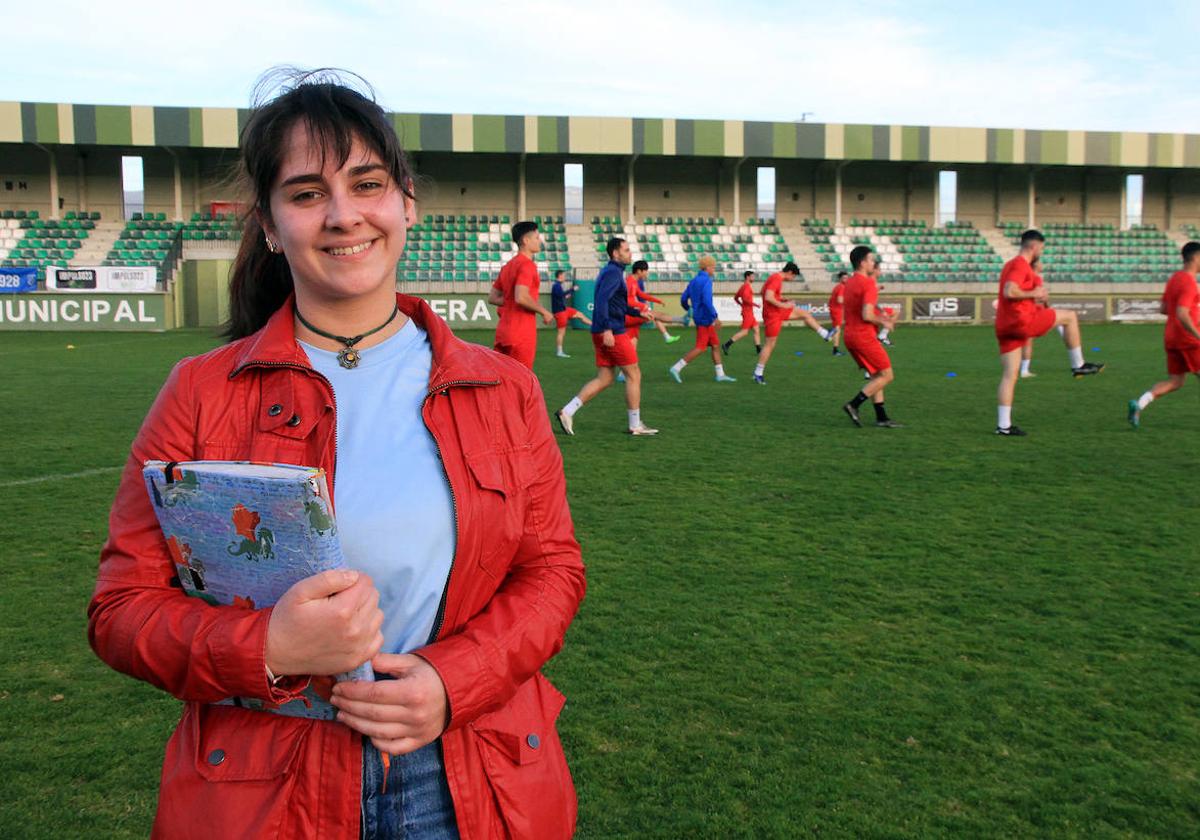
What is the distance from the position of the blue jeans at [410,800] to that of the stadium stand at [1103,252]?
39.6 meters

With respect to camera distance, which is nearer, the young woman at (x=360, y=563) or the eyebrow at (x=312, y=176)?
the young woman at (x=360, y=563)

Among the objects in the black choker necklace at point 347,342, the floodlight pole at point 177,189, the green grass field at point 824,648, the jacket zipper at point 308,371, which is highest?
the floodlight pole at point 177,189

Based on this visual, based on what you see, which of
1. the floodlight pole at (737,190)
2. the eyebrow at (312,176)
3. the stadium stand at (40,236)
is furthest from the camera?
the floodlight pole at (737,190)

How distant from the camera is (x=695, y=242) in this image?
40.7m

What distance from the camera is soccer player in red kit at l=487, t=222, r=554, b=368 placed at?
10.5 metres

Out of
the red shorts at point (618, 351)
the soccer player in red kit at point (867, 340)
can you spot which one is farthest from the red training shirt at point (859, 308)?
the red shorts at point (618, 351)

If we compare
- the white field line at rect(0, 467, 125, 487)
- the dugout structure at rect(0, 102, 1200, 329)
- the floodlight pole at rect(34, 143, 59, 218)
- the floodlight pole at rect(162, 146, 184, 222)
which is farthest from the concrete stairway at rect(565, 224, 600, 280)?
the white field line at rect(0, 467, 125, 487)

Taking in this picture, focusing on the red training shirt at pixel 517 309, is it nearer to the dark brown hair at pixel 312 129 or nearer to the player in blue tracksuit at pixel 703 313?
the player in blue tracksuit at pixel 703 313

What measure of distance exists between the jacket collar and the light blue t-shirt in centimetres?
6

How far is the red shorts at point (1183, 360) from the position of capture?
10.3m

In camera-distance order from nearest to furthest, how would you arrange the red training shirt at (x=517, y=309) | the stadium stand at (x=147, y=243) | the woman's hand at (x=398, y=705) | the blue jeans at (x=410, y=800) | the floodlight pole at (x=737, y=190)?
the woman's hand at (x=398, y=705)
the blue jeans at (x=410, y=800)
the red training shirt at (x=517, y=309)
the stadium stand at (x=147, y=243)
the floodlight pole at (x=737, y=190)

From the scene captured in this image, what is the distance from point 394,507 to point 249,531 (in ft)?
0.86

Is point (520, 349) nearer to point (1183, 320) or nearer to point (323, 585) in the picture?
point (1183, 320)

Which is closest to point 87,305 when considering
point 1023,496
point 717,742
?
point 1023,496
